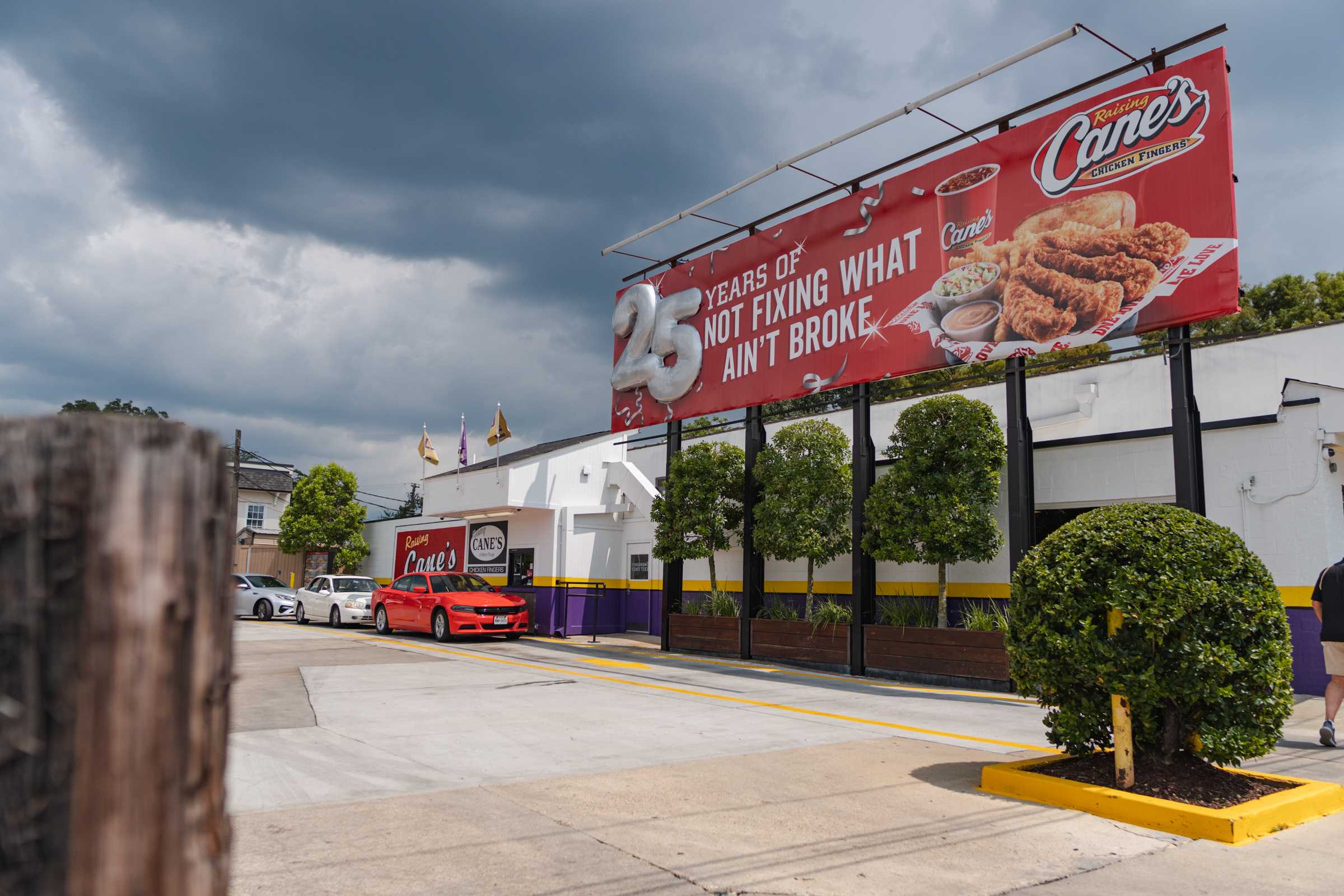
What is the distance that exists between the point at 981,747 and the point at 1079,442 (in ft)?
24.9

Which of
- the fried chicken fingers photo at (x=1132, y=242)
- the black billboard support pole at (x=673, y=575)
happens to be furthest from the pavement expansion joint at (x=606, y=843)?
the black billboard support pole at (x=673, y=575)

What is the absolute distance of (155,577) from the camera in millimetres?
1302

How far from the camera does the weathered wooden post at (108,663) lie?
120 centimetres

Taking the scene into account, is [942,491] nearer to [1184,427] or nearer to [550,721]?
[1184,427]

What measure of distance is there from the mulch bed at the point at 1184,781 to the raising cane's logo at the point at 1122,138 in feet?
26.9

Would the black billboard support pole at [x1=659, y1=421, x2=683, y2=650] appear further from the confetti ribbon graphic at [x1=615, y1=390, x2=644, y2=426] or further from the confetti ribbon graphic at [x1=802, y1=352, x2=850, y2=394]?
the confetti ribbon graphic at [x1=802, y1=352, x2=850, y2=394]

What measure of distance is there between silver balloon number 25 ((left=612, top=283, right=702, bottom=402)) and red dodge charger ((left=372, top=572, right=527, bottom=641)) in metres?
5.52

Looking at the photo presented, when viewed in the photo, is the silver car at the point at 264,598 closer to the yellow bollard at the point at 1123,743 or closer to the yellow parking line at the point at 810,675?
the yellow parking line at the point at 810,675

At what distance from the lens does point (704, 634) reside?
1778cm

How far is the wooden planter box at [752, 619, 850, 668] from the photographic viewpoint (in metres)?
15.2

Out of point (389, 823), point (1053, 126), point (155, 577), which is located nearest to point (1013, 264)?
point (1053, 126)

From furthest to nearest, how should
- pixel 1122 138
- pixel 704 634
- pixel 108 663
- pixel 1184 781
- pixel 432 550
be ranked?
pixel 432 550 → pixel 704 634 → pixel 1122 138 → pixel 1184 781 → pixel 108 663

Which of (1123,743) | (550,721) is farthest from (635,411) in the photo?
(1123,743)

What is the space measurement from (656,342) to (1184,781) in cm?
1484
